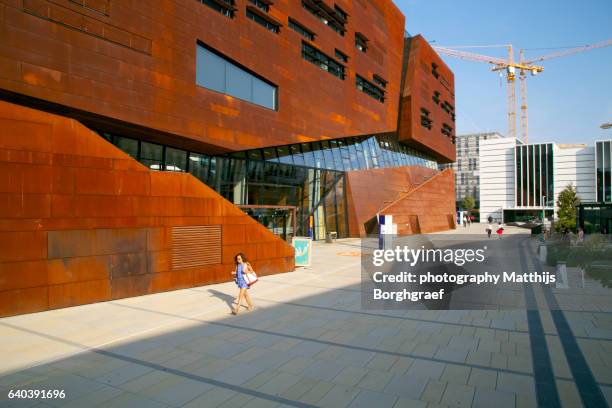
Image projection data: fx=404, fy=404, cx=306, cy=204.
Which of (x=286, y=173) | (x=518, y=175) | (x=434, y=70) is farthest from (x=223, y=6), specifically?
(x=518, y=175)

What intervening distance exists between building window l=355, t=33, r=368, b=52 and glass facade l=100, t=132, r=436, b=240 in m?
7.94

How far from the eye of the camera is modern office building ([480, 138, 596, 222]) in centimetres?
8044

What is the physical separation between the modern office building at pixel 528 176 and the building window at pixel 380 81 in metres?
57.1

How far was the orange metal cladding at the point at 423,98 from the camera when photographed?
43844 mm

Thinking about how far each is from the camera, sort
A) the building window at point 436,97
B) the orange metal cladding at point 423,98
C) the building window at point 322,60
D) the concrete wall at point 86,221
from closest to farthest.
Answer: the concrete wall at point 86,221 < the building window at point 322,60 < the orange metal cladding at point 423,98 < the building window at point 436,97

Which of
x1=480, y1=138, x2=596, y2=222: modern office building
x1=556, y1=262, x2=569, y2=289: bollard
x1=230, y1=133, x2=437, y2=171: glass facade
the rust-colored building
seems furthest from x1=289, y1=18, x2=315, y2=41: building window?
x1=480, y1=138, x2=596, y2=222: modern office building

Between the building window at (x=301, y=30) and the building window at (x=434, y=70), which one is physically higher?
the building window at (x=434, y=70)

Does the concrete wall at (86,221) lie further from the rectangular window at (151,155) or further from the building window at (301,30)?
the building window at (301,30)

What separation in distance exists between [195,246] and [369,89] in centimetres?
2672

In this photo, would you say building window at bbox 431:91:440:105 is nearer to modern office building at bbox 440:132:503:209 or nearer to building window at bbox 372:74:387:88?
building window at bbox 372:74:387:88

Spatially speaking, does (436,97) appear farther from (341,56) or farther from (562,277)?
(562,277)

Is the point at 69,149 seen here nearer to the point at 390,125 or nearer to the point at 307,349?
the point at 307,349

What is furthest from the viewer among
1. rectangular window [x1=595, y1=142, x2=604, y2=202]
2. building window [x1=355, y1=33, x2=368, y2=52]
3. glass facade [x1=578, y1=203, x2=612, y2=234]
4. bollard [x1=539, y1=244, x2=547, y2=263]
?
rectangular window [x1=595, y1=142, x2=604, y2=202]

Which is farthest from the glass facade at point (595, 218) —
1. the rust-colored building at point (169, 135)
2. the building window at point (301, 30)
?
the building window at point (301, 30)
